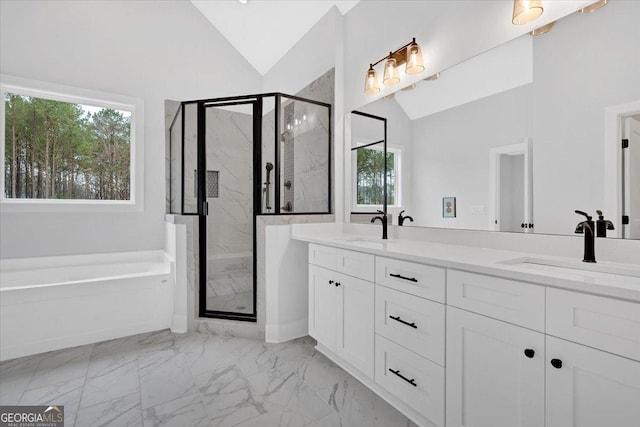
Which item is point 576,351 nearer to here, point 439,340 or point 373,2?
point 439,340

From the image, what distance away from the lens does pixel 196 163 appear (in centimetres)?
283

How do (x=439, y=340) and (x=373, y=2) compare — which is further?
(x=373, y=2)

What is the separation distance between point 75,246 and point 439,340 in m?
3.44

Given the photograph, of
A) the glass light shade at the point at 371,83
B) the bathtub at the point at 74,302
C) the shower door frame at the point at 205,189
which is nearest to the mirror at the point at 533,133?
the glass light shade at the point at 371,83

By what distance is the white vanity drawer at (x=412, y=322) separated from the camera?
132 centimetres

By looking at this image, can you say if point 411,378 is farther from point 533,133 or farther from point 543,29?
point 543,29

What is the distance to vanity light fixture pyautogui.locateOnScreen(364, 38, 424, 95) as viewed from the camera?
2.04 meters

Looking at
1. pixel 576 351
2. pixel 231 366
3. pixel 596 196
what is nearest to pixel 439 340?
pixel 576 351

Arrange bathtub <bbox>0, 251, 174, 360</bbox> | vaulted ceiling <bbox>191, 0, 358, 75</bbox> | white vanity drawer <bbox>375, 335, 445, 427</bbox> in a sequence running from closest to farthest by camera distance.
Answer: white vanity drawer <bbox>375, 335, 445, 427</bbox> < bathtub <bbox>0, 251, 174, 360</bbox> < vaulted ceiling <bbox>191, 0, 358, 75</bbox>

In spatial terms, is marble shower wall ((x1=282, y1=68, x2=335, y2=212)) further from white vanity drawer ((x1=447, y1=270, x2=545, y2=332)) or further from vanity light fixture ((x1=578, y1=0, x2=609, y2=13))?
vanity light fixture ((x1=578, y1=0, x2=609, y2=13))

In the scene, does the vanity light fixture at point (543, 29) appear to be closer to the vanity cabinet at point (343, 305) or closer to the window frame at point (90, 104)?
the vanity cabinet at point (343, 305)

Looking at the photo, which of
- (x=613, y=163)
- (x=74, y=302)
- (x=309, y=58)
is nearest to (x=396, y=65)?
(x=309, y=58)

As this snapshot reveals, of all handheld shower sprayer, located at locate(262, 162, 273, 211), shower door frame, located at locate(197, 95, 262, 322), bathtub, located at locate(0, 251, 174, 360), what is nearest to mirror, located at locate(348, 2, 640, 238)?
handheld shower sprayer, located at locate(262, 162, 273, 211)

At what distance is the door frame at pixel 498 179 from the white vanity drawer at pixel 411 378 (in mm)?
842
